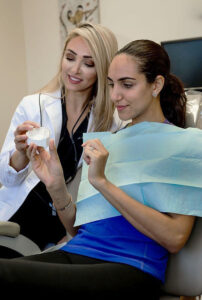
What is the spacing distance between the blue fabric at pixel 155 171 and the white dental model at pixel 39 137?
0.70ft

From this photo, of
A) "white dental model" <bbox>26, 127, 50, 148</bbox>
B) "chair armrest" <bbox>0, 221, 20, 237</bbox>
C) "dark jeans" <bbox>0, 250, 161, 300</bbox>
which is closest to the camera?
"dark jeans" <bbox>0, 250, 161, 300</bbox>

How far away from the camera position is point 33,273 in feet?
2.65

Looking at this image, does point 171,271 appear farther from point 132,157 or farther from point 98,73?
point 98,73

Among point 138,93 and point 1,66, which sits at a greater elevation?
point 138,93

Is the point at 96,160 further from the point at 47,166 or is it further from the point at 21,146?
the point at 21,146

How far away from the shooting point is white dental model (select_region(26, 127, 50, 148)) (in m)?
1.08

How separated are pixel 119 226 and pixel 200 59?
1367 mm

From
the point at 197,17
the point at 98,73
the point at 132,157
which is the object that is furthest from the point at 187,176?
the point at 197,17

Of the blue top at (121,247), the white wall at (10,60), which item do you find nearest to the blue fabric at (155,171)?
the blue top at (121,247)

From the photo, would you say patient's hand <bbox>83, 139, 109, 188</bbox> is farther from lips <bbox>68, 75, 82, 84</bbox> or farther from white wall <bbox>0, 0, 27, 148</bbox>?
white wall <bbox>0, 0, 27, 148</bbox>

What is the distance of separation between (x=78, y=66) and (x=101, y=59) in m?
0.09

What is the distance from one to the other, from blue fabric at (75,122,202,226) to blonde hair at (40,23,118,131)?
0.29m

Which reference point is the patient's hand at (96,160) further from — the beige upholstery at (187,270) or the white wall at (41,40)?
the white wall at (41,40)

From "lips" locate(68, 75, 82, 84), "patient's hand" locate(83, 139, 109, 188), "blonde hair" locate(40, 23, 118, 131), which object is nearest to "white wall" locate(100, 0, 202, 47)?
"blonde hair" locate(40, 23, 118, 131)
